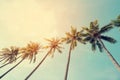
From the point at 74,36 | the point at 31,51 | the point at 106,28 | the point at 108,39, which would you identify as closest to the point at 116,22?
the point at 106,28

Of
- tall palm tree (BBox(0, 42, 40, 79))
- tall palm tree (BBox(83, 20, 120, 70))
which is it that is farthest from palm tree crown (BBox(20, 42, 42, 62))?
tall palm tree (BBox(83, 20, 120, 70))

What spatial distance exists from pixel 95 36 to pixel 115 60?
8.40m

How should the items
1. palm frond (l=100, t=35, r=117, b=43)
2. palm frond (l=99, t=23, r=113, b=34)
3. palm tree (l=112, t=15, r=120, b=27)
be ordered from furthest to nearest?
palm frond (l=99, t=23, r=113, b=34)
palm frond (l=100, t=35, r=117, b=43)
palm tree (l=112, t=15, r=120, b=27)

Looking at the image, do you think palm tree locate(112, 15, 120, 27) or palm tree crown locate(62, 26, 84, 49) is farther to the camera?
palm tree crown locate(62, 26, 84, 49)

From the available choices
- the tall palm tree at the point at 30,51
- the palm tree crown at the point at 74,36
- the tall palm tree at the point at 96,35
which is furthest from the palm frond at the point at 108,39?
the tall palm tree at the point at 30,51

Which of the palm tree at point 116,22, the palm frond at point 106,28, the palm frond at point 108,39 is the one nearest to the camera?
the palm tree at point 116,22

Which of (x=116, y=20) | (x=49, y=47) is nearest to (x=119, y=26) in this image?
(x=116, y=20)

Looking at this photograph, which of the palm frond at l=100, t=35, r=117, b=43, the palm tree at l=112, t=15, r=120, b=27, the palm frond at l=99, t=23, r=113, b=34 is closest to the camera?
the palm tree at l=112, t=15, r=120, b=27

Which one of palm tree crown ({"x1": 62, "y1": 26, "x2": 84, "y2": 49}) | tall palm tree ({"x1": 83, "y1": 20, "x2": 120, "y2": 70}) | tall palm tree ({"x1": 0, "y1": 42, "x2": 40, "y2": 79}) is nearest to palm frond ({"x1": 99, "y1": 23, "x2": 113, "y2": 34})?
tall palm tree ({"x1": 83, "y1": 20, "x2": 120, "y2": 70})

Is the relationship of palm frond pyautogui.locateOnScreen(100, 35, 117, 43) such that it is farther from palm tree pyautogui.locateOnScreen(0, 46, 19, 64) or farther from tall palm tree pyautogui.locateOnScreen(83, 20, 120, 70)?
palm tree pyautogui.locateOnScreen(0, 46, 19, 64)

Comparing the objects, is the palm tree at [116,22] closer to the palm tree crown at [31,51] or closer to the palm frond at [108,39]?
the palm frond at [108,39]

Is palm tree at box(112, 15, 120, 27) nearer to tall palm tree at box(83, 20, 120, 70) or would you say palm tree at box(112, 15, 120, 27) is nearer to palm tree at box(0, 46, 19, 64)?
tall palm tree at box(83, 20, 120, 70)

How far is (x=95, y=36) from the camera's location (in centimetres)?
4216

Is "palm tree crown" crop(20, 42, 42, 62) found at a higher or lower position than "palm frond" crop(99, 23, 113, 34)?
lower
